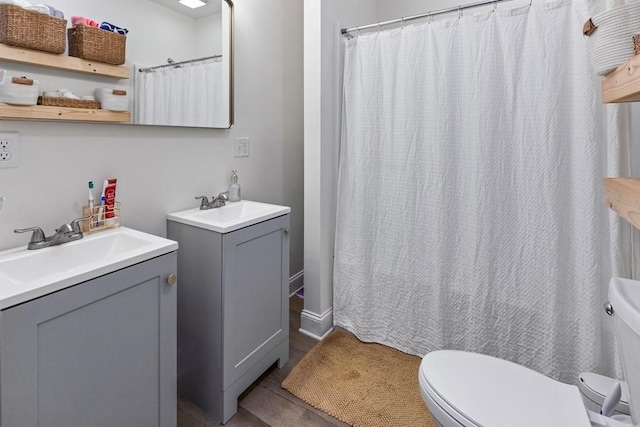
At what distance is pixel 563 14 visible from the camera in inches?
58.4

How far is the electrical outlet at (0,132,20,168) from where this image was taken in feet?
3.66

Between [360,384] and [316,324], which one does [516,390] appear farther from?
[316,324]

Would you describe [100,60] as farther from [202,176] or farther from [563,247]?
[563,247]

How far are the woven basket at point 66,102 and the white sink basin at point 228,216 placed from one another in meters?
0.55

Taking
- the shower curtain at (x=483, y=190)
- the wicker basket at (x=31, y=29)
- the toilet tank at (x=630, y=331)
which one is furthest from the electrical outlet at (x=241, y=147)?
the toilet tank at (x=630, y=331)

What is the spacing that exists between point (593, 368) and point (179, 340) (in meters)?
1.85

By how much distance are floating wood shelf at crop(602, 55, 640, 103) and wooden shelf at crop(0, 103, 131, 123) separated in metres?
1.69

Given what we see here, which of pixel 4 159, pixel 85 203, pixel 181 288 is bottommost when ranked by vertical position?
pixel 181 288

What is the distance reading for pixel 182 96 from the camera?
167 centimetres

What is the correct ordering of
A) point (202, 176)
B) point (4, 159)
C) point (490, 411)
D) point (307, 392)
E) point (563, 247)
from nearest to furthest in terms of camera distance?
point (490, 411)
point (4, 159)
point (563, 247)
point (307, 392)
point (202, 176)

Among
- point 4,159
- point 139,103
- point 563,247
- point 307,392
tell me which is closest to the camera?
point 4,159

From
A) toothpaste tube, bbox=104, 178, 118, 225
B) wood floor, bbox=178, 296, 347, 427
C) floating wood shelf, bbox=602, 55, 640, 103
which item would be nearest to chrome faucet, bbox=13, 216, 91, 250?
toothpaste tube, bbox=104, 178, 118, 225

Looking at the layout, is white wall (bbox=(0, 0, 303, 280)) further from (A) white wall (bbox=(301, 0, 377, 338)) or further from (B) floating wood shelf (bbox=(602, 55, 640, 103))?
(B) floating wood shelf (bbox=(602, 55, 640, 103))

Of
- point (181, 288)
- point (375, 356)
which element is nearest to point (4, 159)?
point (181, 288)
